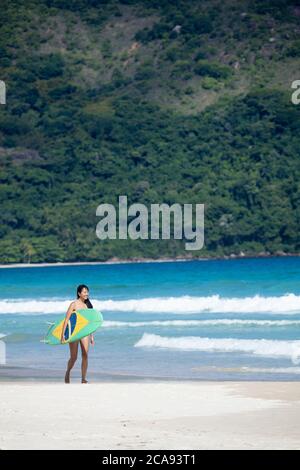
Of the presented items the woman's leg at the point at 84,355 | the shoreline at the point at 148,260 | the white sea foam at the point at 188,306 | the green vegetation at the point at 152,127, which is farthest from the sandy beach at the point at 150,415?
the green vegetation at the point at 152,127

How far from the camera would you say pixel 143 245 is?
78.4 metres

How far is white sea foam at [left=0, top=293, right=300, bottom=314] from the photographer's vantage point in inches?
1137

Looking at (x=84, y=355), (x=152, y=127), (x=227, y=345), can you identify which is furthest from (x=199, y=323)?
(x=152, y=127)

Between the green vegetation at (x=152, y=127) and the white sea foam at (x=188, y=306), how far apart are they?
43002 mm

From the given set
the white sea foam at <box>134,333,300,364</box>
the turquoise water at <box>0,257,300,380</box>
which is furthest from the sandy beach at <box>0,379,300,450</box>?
the white sea foam at <box>134,333,300,364</box>

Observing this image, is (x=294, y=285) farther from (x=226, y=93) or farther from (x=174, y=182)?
(x=226, y=93)

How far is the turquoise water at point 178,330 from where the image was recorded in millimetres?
15789

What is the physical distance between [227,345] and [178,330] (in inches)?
171

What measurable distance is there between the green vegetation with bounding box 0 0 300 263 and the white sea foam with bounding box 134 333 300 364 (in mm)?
56584

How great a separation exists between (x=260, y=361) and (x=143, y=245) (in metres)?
62.1

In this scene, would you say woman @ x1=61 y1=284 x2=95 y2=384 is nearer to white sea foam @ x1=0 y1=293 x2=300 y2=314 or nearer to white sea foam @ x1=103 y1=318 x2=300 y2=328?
white sea foam @ x1=103 y1=318 x2=300 y2=328

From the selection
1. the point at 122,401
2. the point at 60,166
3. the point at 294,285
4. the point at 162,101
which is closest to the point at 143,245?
the point at 60,166

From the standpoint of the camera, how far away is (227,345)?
18625 millimetres

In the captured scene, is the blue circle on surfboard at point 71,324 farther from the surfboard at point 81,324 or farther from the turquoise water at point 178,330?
the turquoise water at point 178,330
